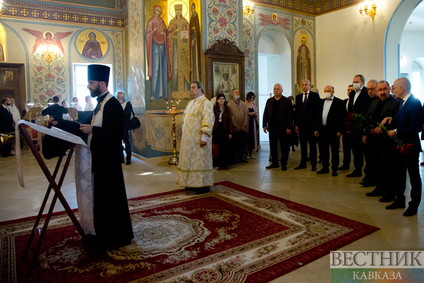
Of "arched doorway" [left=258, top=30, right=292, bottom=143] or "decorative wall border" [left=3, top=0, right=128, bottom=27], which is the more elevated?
"decorative wall border" [left=3, top=0, right=128, bottom=27]

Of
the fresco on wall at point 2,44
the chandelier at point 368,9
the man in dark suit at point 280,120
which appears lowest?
the man in dark suit at point 280,120

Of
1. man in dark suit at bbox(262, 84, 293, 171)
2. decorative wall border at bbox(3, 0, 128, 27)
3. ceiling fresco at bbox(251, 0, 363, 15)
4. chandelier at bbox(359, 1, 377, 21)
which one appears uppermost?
decorative wall border at bbox(3, 0, 128, 27)

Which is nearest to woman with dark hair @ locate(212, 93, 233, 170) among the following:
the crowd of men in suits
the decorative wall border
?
the crowd of men in suits

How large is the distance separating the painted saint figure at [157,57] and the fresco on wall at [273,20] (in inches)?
126

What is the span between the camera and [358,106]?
5.77 meters

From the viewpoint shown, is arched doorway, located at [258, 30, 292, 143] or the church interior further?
arched doorway, located at [258, 30, 292, 143]

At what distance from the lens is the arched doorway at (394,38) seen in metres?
8.91

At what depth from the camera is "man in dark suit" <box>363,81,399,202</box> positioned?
4.22 meters

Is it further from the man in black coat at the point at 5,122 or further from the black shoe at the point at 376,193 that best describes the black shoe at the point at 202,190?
the man in black coat at the point at 5,122

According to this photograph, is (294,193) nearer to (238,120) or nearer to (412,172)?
(412,172)

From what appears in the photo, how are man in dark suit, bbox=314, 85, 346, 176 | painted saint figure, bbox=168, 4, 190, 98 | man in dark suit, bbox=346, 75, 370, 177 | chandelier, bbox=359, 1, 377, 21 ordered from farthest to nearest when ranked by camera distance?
chandelier, bbox=359, 1, 377, 21 → painted saint figure, bbox=168, 4, 190, 98 → man in dark suit, bbox=314, 85, 346, 176 → man in dark suit, bbox=346, 75, 370, 177

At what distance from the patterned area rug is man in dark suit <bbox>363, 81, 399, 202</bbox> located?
3.52 ft

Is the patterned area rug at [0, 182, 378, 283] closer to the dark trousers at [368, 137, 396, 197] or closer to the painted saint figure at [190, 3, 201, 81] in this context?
the dark trousers at [368, 137, 396, 197]

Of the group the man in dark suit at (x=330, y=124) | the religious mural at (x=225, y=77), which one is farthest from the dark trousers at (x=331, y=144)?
the religious mural at (x=225, y=77)
